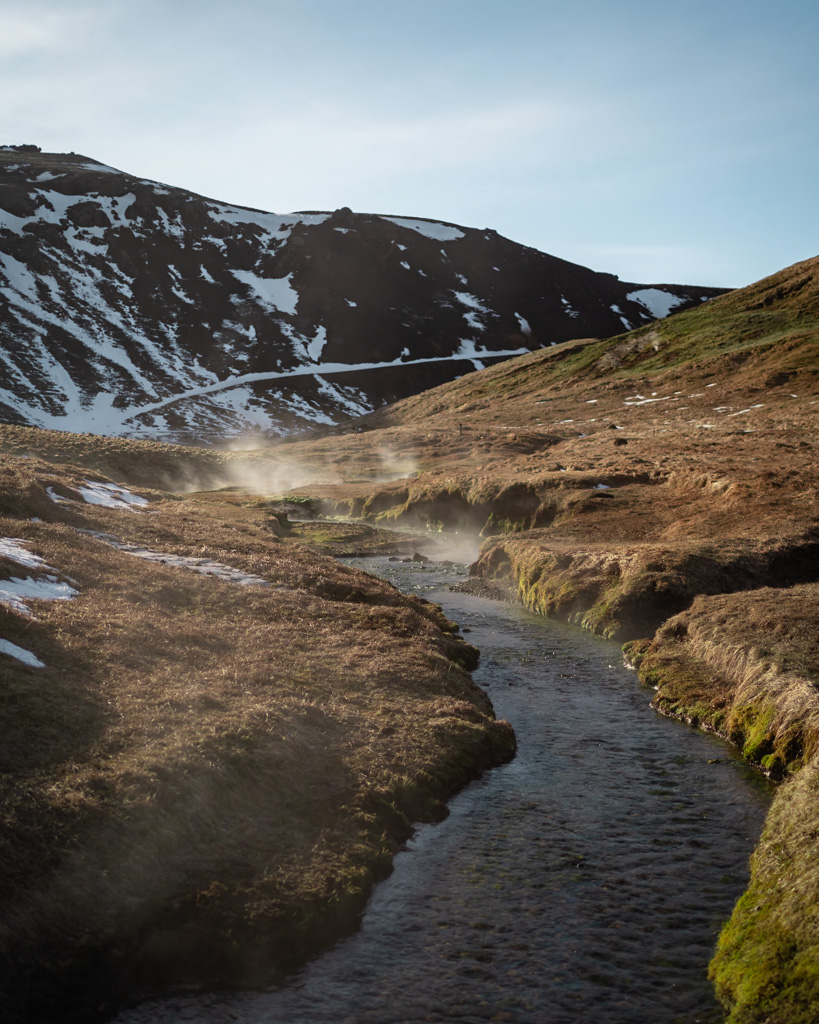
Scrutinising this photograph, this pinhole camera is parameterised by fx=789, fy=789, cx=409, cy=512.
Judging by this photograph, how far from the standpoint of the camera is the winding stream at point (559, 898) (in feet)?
37.1

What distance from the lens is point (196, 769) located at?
15.4 m

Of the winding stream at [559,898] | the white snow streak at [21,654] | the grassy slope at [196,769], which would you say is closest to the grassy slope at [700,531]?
the winding stream at [559,898]

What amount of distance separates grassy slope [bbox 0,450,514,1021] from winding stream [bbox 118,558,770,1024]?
30.3 inches

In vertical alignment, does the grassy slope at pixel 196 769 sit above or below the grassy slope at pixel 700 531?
below

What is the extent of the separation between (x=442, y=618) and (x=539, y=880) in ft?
65.0

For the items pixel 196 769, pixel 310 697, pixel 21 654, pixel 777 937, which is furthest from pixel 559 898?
pixel 21 654

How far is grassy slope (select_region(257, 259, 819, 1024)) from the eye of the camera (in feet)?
43.5

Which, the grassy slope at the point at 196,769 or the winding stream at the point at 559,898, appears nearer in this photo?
the winding stream at the point at 559,898

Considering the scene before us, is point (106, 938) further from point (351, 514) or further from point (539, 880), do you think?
point (351, 514)

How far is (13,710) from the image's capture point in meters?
15.6

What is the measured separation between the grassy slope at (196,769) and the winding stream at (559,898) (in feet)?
2.53

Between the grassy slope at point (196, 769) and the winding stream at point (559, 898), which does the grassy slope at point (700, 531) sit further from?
the grassy slope at point (196, 769)

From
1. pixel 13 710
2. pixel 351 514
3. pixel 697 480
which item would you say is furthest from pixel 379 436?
pixel 13 710

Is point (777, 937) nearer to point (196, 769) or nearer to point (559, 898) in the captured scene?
point (559, 898)
